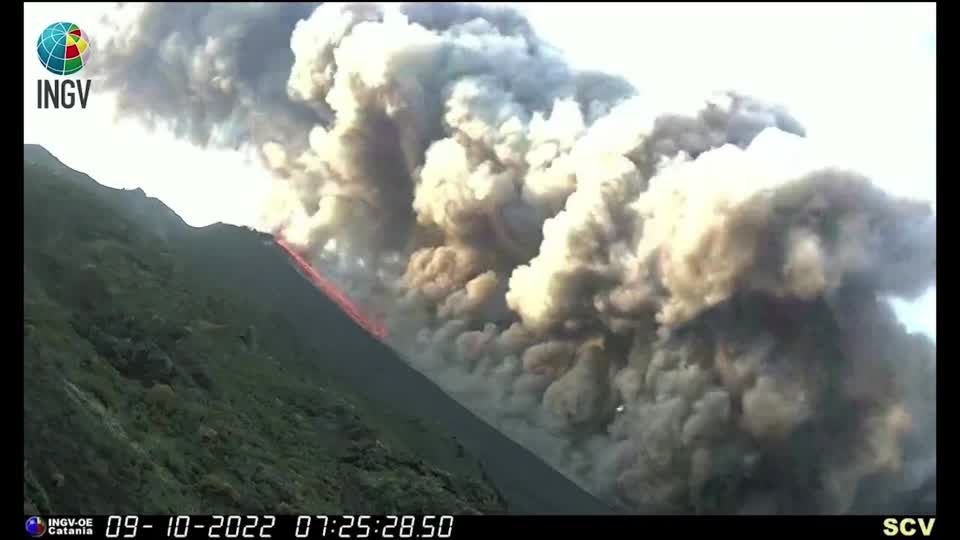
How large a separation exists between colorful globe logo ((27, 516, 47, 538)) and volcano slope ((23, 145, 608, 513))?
1.01m

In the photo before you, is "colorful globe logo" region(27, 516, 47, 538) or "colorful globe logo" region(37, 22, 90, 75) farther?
"colorful globe logo" region(37, 22, 90, 75)

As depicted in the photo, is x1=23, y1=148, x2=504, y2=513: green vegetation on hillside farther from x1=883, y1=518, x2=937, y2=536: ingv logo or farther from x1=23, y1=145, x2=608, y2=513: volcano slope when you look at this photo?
x1=883, y1=518, x2=937, y2=536: ingv logo

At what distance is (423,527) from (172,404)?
15316 millimetres

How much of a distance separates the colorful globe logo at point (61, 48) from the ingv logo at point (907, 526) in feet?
119

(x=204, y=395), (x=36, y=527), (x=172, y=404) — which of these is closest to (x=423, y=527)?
(x=36, y=527)

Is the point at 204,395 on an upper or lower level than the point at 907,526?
upper

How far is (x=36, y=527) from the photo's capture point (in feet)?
89.2

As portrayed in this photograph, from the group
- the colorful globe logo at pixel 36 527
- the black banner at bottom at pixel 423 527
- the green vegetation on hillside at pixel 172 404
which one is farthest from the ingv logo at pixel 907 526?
the colorful globe logo at pixel 36 527

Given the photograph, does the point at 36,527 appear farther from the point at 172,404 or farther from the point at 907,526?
the point at 907,526

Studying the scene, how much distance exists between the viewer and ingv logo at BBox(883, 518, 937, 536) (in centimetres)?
3072

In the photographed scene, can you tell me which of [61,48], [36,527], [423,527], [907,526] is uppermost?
[61,48]

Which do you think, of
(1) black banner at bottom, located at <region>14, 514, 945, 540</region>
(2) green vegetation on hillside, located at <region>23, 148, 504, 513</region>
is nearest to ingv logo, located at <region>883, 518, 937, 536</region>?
(1) black banner at bottom, located at <region>14, 514, 945, 540</region>

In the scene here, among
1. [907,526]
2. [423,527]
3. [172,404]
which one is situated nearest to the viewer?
[423,527]

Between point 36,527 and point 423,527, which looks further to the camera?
point 423,527
